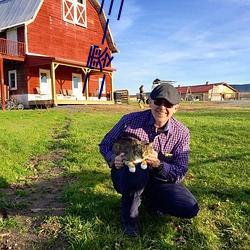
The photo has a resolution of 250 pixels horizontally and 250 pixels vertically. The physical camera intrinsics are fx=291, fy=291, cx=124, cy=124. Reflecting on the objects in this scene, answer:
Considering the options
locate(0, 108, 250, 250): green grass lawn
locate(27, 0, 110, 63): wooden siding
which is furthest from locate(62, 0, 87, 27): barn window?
locate(0, 108, 250, 250): green grass lawn

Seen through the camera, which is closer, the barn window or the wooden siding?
the wooden siding

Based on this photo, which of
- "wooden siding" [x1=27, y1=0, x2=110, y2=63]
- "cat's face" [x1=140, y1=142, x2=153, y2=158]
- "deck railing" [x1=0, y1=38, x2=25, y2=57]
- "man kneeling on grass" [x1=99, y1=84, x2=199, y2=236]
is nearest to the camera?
"cat's face" [x1=140, y1=142, x2=153, y2=158]

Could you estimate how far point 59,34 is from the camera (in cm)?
2216

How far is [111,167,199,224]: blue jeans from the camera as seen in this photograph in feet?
9.27

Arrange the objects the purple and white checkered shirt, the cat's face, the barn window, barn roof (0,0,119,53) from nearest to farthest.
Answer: the cat's face → the purple and white checkered shirt → barn roof (0,0,119,53) → the barn window

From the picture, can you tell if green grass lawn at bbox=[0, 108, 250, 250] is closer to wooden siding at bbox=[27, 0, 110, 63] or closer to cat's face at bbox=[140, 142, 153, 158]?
cat's face at bbox=[140, 142, 153, 158]

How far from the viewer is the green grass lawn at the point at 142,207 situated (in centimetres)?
273

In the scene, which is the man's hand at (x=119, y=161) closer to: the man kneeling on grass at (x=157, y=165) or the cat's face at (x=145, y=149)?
the man kneeling on grass at (x=157, y=165)

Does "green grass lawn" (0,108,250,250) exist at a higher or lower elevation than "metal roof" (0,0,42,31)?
lower

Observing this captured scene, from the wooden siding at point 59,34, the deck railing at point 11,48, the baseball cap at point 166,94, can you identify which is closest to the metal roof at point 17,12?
the wooden siding at point 59,34

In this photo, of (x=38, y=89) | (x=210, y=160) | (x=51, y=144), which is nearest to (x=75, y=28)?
(x=38, y=89)

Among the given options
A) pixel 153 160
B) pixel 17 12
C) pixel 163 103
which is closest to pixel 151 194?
pixel 153 160

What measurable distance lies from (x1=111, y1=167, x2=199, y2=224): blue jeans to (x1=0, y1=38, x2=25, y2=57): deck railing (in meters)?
18.2

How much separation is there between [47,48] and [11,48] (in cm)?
289
